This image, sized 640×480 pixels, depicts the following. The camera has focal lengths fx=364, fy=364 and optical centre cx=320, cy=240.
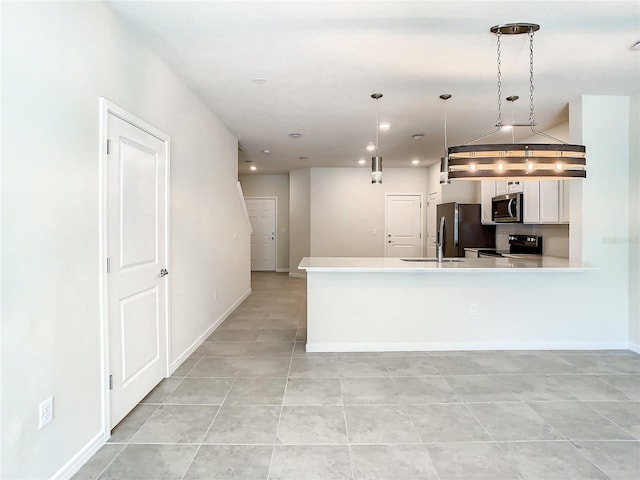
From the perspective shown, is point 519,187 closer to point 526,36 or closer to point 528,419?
point 526,36

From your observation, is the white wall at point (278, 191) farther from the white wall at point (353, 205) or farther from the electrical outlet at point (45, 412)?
the electrical outlet at point (45, 412)

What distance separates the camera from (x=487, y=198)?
5938mm

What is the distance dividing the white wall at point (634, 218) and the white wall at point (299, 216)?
222 inches

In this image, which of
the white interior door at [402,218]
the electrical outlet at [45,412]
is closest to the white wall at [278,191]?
the white interior door at [402,218]

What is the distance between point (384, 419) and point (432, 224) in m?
5.81

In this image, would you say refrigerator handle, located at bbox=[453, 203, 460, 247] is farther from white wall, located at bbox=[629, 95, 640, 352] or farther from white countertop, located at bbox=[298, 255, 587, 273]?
white wall, located at bbox=[629, 95, 640, 352]

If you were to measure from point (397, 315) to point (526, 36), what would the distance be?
262cm

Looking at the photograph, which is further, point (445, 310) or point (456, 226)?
point (456, 226)

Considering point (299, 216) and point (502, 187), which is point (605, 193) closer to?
point (502, 187)

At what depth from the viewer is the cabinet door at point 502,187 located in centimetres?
543

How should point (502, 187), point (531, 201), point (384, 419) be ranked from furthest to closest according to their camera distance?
point (502, 187)
point (531, 201)
point (384, 419)

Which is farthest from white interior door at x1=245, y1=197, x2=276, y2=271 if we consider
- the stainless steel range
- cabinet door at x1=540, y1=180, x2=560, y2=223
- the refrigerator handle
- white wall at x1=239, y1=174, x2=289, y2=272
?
cabinet door at x1=540, y1=180, x2=560, y2=223

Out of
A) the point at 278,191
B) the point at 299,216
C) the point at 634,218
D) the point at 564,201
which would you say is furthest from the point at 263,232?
the point at 634,218

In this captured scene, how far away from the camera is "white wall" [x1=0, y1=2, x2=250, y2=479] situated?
4.96ft
